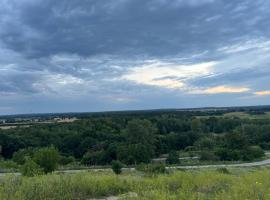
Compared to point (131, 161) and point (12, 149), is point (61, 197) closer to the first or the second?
point (131, 161)

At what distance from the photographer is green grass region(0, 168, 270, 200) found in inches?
364

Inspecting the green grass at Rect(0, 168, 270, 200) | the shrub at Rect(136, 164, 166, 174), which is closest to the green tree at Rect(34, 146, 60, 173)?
the shrub at Rect(136, 164, 166, 174)

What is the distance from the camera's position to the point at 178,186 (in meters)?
11.4

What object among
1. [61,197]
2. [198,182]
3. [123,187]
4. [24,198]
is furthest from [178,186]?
[24,198]

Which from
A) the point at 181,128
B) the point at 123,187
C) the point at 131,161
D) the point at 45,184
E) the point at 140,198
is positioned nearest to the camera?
the point at 140,198

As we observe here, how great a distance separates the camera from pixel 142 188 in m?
10.8

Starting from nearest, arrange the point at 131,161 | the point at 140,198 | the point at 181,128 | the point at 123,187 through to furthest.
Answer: the point at 140,198 < the point at 123,187 < the point at 131,161 < the point at 181,128

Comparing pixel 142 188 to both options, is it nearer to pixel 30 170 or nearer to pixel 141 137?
pixel 30 170

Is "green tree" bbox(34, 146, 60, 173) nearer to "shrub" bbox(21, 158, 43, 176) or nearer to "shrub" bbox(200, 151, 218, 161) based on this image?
"shrub" bbox(21, 158, 43, 176)

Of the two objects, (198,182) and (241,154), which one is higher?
(198,182)

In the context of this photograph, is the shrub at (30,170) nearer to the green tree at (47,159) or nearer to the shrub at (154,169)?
the shrub at (154,169)

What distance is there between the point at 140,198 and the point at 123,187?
2.46m

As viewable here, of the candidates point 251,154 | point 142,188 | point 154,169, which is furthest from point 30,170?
point 251,154

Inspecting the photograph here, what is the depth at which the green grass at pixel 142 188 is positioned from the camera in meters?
9.24
